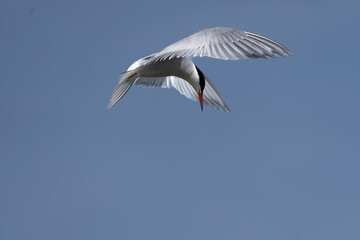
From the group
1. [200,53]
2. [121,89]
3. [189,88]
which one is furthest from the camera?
[189,88]

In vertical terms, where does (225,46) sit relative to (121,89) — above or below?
above

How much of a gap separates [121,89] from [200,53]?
4.70 ft

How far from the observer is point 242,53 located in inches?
154

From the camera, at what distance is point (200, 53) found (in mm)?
3961

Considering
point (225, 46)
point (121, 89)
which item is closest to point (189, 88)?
point (121, 89)

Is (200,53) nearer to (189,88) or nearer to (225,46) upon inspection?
(225,46)

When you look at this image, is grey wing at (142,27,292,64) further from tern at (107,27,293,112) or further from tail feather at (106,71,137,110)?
A: tail feather at (106,71,137,110)

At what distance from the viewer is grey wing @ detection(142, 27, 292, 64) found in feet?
12.8

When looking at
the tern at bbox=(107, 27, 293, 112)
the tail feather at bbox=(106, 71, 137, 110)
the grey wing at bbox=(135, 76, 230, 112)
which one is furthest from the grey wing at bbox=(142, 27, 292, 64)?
the grey wing at bbox=(135, 76, 230, 112)

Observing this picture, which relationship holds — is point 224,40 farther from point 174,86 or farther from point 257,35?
point 174,86

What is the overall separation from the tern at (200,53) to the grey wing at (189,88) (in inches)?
0.9

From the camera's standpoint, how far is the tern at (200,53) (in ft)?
12.9

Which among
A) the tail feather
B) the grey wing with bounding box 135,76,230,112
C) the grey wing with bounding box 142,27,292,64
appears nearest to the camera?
the grey wing with bounding box 142,27,292,64

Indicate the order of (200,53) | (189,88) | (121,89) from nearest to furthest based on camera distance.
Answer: (200,53)
(121,89)
(189,88)
